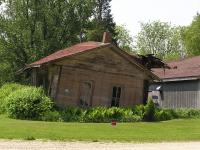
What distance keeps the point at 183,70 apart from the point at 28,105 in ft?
55.6

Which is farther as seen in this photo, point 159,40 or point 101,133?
point 159,40

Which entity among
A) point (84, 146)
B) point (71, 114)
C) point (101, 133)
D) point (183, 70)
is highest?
point (183, 70)

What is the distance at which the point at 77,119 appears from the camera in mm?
28250

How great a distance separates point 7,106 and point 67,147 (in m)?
14.9

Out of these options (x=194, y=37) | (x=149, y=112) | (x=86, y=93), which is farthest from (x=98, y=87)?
(x=194, y=37)

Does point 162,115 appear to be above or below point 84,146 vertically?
above

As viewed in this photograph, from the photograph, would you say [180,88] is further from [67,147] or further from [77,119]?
[67,147]

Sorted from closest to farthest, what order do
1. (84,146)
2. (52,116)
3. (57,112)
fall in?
(84,146) → (52,116) → (57,112)

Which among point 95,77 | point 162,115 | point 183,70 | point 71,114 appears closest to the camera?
point 71,114

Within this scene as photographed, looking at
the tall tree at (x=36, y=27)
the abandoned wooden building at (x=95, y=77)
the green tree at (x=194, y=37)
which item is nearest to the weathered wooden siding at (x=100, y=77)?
the abandoned wooden building at (x=95, y=77)

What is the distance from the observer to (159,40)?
9706 cm

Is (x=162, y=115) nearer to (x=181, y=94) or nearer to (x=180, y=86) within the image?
(x=181, y=94)

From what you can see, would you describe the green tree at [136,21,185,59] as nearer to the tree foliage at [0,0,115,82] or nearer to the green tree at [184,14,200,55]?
the green tree at [184,14,200,55]

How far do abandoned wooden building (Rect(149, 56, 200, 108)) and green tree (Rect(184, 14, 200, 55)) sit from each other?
30.7 meters
